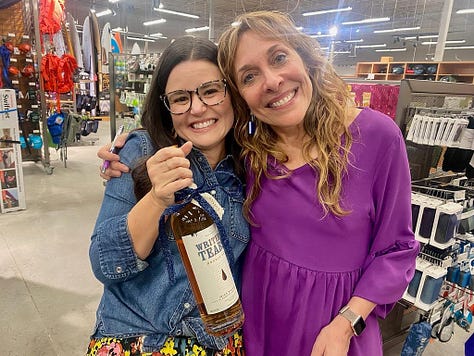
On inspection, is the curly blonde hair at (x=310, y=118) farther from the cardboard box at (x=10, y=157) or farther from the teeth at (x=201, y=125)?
the cardboard box at (x=10, y=157)

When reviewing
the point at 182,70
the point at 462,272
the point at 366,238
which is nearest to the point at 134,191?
the point at 182,70

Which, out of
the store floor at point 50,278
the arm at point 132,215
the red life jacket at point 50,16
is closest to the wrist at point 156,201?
the arm at point 132,215

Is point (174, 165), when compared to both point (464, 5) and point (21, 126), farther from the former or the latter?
point (464, 5)

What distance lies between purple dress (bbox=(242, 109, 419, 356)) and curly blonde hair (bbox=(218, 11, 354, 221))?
0.03 meters

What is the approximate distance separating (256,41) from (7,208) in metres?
4.32

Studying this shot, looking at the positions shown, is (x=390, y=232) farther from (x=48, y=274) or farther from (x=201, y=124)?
(x=48, y=274)

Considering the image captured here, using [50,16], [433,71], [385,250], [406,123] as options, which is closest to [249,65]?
[385,250]

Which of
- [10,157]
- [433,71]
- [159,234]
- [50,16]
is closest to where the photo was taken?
[159,234]

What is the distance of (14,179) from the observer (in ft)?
13.6

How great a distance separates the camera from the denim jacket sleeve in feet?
2.76

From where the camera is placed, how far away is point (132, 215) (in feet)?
2.71

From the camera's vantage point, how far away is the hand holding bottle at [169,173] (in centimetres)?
75

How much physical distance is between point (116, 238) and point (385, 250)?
2.24ft

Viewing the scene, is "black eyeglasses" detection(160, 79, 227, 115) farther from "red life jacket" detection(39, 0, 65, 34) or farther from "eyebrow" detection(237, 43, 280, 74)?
"red life jacket" detection(39, 0, 65, 34)
